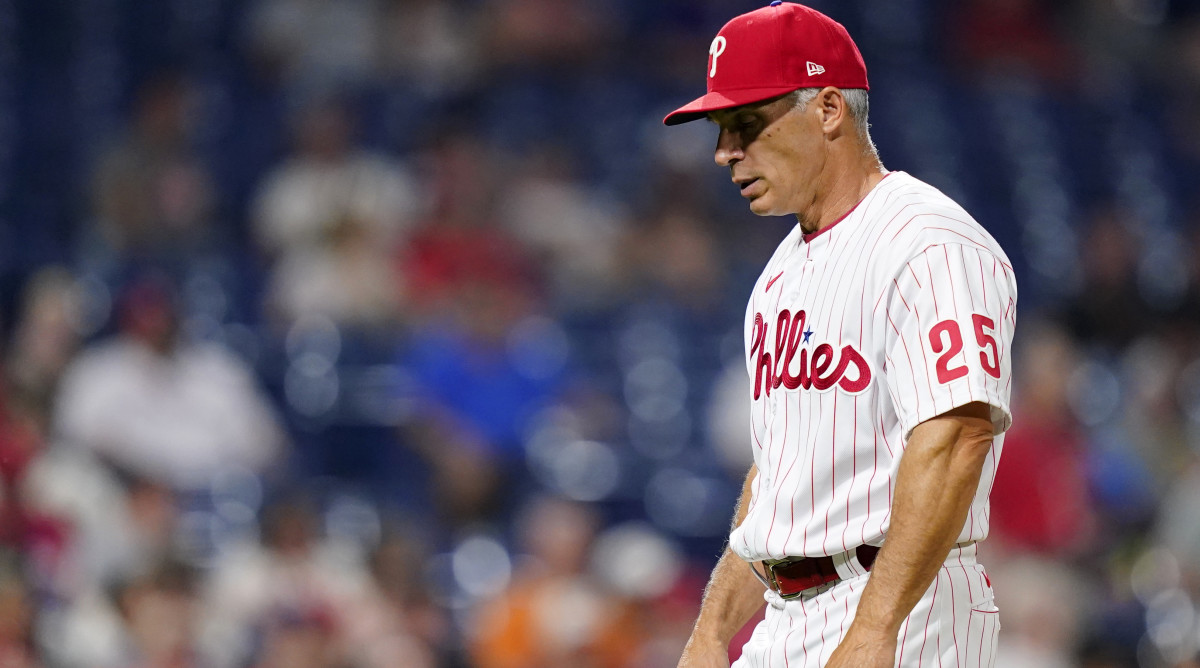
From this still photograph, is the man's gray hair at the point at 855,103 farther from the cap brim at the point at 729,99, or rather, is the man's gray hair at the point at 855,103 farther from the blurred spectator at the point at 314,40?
the blurred spectator at the point at 314,40

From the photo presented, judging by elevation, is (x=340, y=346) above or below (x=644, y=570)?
above

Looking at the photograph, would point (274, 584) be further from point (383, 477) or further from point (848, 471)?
point (848, 471)

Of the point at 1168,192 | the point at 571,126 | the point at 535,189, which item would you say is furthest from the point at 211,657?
the point at 1168,192

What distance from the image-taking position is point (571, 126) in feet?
27.4

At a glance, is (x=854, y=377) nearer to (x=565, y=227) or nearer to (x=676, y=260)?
(x=676, y=260)

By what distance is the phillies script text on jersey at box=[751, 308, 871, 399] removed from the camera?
7.36 ft

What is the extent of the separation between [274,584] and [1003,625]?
8.20 ft

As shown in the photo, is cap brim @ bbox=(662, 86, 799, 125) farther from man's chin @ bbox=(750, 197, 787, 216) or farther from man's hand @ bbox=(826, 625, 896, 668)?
man's hand @ bbox=(826, 625, 896, 668)

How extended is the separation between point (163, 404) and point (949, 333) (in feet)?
15.7

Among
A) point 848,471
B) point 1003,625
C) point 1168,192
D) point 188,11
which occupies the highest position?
point 188,11

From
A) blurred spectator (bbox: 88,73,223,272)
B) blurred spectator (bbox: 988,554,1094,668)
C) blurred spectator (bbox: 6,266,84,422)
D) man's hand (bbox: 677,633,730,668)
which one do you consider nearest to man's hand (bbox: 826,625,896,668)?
man's hand (bbox: 677,633,730,668)

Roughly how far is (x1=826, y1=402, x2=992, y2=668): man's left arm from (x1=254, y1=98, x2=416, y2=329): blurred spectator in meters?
4.91

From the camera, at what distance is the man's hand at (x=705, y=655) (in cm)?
256

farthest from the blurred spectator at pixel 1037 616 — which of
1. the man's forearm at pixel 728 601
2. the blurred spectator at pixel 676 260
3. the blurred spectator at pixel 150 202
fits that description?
Answer: the blurred spectator at pixel 150 202
